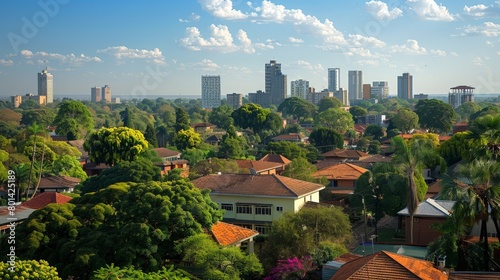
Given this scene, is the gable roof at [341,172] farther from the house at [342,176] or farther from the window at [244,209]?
the window at [244,209]

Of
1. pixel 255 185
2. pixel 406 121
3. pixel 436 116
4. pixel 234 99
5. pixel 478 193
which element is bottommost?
pixel 255 185

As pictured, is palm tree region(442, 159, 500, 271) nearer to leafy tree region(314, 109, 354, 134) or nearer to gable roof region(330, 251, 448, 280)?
gable roof region(330, 251, 448, 280)

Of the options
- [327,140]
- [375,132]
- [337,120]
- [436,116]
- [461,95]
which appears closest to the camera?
[327,140]

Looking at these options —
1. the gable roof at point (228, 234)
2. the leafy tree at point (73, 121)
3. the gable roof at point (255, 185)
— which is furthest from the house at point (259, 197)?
the leafy tree at point (73, 121)

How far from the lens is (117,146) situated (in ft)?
153

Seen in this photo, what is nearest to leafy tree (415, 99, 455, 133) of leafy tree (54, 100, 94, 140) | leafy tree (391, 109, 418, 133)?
leafy tree (391, 109, 418, 133)

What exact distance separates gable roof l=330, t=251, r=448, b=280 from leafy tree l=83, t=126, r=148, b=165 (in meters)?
31.9

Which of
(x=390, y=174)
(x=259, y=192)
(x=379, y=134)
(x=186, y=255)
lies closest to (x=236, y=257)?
(x=186, y=255)

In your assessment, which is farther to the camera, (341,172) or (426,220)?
(341,172)

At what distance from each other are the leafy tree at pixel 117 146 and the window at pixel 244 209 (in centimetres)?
1830

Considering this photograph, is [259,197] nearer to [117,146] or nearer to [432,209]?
[432,209]

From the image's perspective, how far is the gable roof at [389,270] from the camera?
15664 mm

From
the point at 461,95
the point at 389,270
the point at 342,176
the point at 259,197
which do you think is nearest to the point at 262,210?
the point at 259,197

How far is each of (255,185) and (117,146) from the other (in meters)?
19.2
